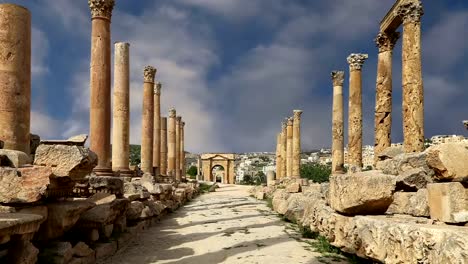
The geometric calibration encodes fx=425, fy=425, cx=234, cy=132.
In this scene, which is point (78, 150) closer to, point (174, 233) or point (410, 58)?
point (174, 233)

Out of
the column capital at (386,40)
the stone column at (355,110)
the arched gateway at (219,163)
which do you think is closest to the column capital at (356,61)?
the stone column at (355,110)

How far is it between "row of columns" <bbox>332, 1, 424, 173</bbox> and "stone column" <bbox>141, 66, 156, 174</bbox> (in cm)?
1060

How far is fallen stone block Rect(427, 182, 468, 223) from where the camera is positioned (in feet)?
17.2

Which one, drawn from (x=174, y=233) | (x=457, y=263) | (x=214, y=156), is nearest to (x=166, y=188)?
(x=174, y=233)

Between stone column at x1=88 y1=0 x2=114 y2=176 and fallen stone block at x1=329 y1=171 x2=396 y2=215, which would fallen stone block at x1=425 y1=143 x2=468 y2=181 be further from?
stone column at x1=88 y1=0 x2=114 y2=176

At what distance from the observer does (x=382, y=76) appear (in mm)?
17812

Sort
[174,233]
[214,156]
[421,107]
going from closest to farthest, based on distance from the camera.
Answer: [174,233] → [421,107] → [214,156]

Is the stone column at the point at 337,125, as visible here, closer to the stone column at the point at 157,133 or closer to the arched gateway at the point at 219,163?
the stone column at the point at 157,133

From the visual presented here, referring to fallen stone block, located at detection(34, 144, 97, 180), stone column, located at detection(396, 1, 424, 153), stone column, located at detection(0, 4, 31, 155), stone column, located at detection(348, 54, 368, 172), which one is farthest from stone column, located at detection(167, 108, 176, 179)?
fallen stone block, located at detection(34, 144, 97, 180)

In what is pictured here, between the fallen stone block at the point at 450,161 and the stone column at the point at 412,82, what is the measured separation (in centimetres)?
939

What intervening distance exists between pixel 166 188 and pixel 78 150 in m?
9.54

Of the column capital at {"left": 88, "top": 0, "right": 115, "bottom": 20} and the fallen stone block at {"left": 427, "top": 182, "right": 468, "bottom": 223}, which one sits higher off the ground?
the column capital at {"left": 88, "top": 0, "right": 115, "bottom": 20}

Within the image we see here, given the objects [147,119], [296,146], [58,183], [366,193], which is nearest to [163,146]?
[147,119]

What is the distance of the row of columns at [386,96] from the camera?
48.2ft
